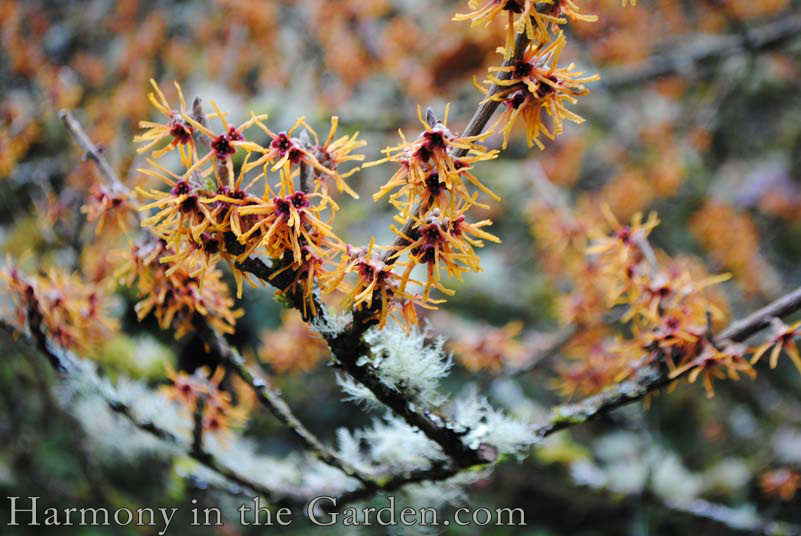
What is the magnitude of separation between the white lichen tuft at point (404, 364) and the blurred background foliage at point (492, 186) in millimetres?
553

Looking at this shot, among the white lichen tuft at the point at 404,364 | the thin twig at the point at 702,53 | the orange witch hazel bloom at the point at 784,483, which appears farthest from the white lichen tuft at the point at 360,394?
the thin twig at the point at 702,53

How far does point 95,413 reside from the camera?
1.37 metres

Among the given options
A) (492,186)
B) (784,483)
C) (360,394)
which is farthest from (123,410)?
(492,186)

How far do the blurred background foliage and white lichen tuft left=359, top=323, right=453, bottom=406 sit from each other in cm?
55

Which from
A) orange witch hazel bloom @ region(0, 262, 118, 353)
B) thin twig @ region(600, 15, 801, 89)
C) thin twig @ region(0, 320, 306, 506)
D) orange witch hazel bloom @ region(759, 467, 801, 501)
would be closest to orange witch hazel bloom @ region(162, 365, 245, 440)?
thin twig @ region(0, 320, 306, 506)

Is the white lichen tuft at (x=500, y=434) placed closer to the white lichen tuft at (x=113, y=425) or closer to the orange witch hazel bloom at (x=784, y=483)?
the white lichen tuft at (x=113, y=425)

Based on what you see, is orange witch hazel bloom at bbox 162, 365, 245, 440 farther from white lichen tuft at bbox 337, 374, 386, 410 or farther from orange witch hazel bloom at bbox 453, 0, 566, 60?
orange witch hazel bloom at bbox 453, 0, 566, 60

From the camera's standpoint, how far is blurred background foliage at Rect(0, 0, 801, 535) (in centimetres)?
146

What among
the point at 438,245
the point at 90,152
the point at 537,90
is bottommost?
the point at 438,245

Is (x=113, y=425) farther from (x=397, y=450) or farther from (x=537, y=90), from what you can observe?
(x=537, y=90)

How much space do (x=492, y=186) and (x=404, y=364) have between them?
217cm

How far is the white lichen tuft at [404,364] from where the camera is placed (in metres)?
0.70

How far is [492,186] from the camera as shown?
2762 millimetres

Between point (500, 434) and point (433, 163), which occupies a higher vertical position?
point (433, 163)
